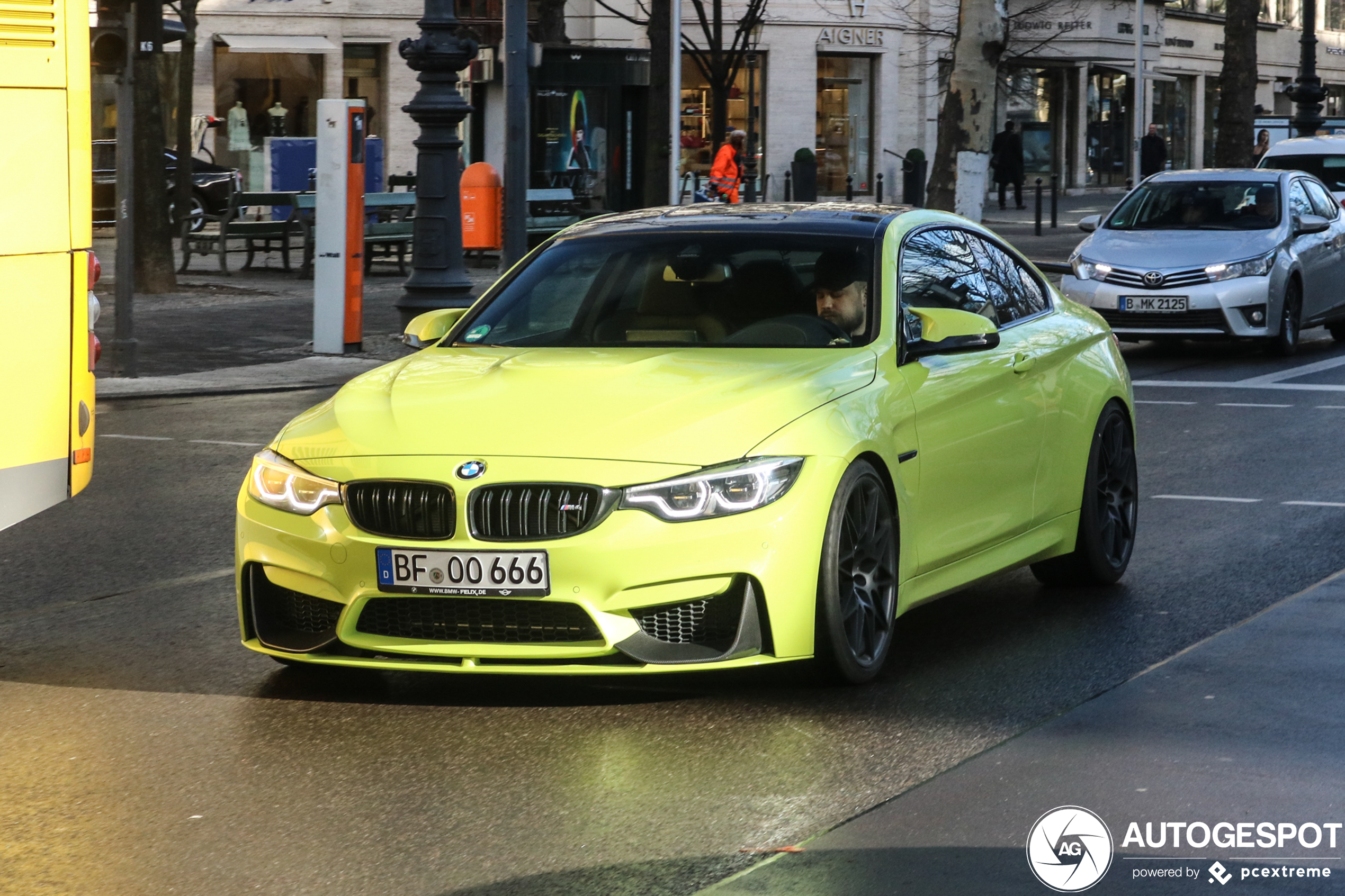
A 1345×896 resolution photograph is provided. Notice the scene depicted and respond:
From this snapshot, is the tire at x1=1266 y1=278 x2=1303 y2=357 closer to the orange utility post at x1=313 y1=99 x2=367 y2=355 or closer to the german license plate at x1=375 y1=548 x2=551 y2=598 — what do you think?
the orange utility post at x1=313 y1=99 x2=367 y2=355

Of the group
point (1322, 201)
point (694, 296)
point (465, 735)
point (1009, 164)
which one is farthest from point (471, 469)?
point (1009, 164)

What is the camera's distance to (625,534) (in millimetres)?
5484

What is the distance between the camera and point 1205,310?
17094 millimetres

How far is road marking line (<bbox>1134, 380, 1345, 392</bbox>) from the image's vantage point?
15180 mm

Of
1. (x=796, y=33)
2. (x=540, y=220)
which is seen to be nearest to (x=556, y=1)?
(x=540, y=220)

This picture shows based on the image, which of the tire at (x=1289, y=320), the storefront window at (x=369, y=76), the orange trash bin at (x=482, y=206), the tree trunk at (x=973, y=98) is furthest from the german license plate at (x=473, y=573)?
the storefront window at (x=369, y=76)

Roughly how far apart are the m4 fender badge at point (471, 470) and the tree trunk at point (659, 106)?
2424 cm

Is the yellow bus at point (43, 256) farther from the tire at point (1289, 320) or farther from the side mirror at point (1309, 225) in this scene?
the side mirror at point (1309, 225)

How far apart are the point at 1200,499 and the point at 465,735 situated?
533 centimetres

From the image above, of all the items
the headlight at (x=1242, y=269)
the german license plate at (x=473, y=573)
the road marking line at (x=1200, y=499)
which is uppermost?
the headlight at (x=1242, y=269)

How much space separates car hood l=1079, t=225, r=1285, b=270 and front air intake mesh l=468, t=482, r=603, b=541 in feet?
40.6

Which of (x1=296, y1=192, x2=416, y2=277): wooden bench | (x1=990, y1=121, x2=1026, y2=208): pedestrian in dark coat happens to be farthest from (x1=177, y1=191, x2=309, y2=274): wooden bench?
(x1=990, y1=121, x2=1026, y2=208): pedestrian in dark coat

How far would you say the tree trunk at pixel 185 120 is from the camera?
29125 mm

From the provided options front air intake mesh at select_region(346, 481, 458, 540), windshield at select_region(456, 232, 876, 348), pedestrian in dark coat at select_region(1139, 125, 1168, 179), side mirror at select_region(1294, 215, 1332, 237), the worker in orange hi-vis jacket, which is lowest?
front air intake mesh at select_region(346, 481, 458, 540)
